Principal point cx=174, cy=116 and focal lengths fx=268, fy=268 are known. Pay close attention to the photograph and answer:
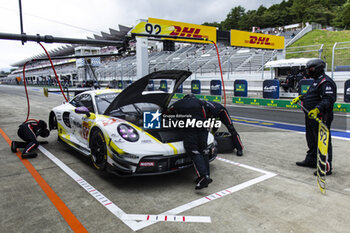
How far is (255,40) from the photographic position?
25156 millimetres

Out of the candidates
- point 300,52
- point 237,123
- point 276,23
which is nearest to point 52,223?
point 237,123

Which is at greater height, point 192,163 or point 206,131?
point 206,131

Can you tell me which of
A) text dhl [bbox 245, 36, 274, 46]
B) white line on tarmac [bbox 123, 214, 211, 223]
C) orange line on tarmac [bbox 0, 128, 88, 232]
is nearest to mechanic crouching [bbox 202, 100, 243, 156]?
white line on tarmac [bbox 123, 214, 211, 223]

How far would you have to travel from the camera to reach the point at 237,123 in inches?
371

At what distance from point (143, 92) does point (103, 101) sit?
34.3 inches

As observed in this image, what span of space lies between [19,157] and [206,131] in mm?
4019

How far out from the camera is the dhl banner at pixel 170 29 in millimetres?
18191

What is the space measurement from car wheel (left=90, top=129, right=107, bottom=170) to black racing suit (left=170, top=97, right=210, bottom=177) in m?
1.26

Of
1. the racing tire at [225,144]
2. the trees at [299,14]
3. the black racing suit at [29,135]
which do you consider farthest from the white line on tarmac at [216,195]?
the trees at [299,14]

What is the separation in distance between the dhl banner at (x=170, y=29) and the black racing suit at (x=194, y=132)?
15184 mm

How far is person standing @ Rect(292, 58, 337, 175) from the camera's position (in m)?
4.15

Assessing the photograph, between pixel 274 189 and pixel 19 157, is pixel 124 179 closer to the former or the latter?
pixel 274 189

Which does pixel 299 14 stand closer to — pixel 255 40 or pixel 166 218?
pixel 255 40

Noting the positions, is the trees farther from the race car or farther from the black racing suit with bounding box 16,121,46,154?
the black racing suit with bounding box 16,121,46,154
